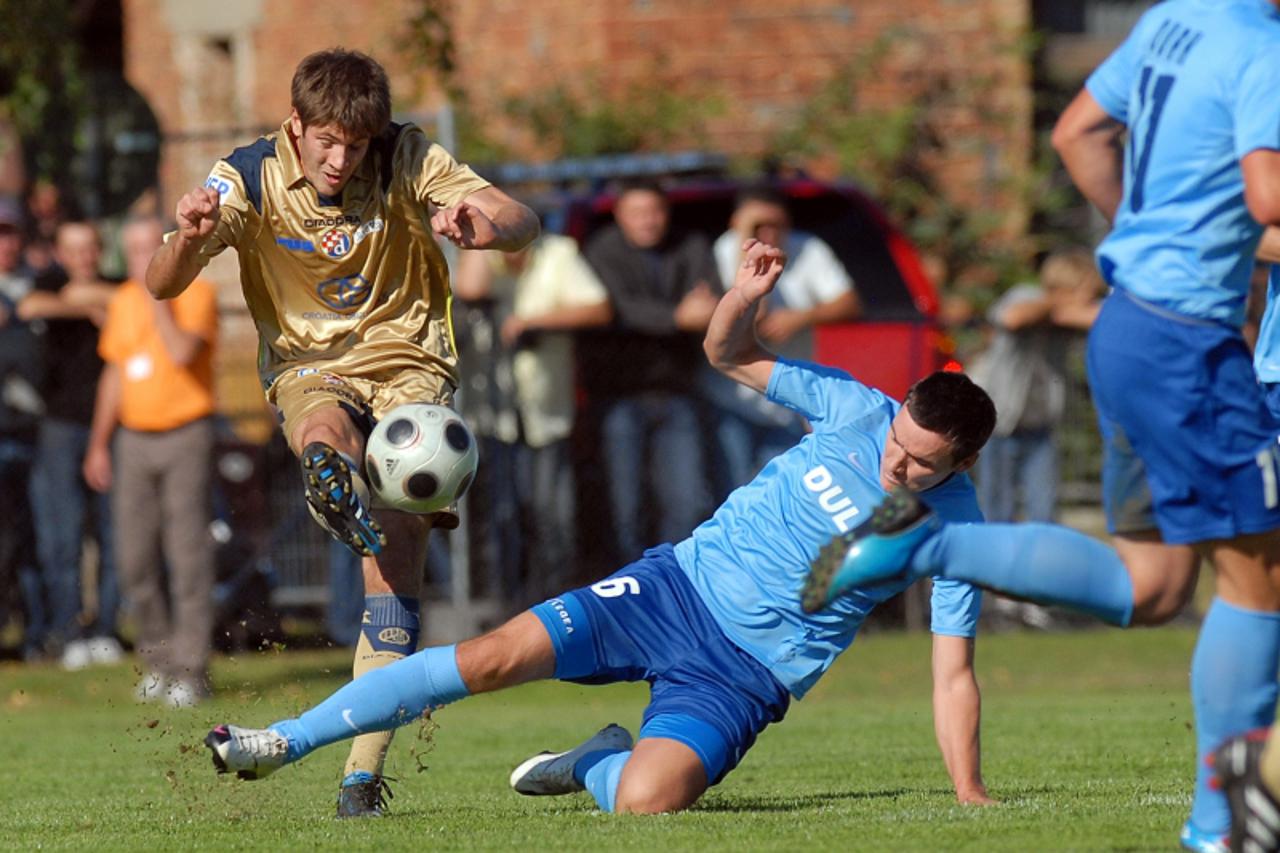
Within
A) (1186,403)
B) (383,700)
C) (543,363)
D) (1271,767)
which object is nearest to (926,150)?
(543,363)

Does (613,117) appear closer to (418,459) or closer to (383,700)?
(418,459)

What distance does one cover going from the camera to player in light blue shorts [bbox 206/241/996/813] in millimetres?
6258

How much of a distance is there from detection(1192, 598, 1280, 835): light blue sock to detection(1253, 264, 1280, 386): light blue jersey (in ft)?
8.08

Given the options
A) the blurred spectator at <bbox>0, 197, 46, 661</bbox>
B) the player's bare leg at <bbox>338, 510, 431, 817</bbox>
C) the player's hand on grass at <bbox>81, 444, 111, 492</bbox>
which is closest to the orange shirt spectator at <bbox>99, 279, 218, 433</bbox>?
the player's hand on grass at <bbox>81, 444, 111, 492</bbox>

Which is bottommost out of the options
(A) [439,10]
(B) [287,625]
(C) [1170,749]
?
(B) [287,625]

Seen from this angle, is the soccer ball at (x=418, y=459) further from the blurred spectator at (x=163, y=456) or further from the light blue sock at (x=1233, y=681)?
the blurred spectator at (x=163, y=456)

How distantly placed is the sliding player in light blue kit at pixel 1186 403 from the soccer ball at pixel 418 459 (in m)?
1.71

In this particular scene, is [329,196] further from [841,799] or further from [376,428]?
[841,799]

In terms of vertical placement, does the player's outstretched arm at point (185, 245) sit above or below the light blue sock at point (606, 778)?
above

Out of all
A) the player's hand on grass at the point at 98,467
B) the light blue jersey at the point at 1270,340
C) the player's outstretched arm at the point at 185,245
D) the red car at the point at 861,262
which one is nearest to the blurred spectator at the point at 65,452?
the player's hand on grass at the point at 98,467

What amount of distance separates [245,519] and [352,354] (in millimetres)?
A: 6803

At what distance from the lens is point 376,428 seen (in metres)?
6.78

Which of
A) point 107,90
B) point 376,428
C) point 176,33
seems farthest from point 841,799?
point 176,33

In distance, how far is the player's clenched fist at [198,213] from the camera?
6.61 metres
